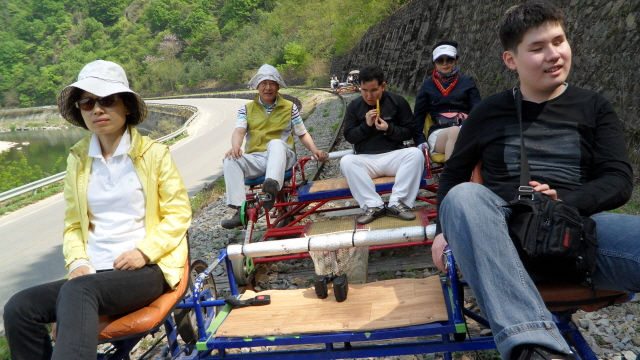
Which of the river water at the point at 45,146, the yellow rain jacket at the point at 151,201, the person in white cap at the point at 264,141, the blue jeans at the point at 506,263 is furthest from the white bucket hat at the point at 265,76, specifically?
the river water at the point at 45,146

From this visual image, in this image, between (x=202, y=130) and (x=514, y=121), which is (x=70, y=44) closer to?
(x=202, y=130)

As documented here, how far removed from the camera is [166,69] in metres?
86.4

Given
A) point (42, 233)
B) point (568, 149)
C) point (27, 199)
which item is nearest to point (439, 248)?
point (568, 149)

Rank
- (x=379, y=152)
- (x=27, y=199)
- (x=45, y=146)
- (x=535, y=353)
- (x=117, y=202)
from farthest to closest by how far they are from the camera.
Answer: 1. (x=45, y=146)
2. (x=27, y=199)
3. (x=379, y=152)
4. (x=117, y=202)
5. (x=535, y=353)

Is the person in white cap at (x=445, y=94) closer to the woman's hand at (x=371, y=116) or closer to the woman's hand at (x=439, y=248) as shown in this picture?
the woman's hand at (x=371, y=116)

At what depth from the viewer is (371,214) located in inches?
176

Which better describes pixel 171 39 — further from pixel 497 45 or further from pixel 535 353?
pixel 535 353

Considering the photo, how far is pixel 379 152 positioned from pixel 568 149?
117 inches

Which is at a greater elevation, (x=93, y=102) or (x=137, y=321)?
(x=93, y=102)

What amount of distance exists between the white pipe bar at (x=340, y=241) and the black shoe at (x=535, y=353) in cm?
122

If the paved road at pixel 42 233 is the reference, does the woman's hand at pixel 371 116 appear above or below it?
above

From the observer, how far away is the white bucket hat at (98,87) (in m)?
2.62

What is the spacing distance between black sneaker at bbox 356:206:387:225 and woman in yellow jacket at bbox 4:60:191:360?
6.53 ft

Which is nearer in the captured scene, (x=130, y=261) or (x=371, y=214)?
(x=130, y=261)
